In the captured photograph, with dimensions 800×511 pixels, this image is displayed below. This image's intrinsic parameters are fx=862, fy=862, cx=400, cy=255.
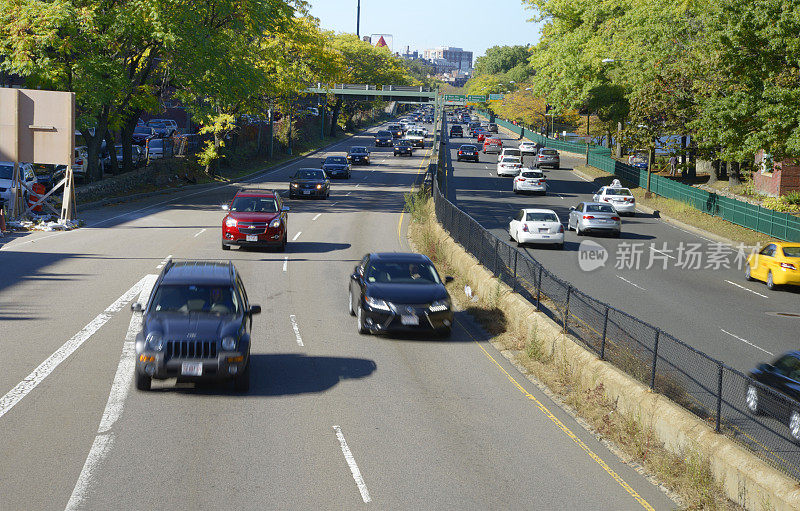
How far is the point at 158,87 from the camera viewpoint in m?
48.8

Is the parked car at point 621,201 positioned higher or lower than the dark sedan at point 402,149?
lower

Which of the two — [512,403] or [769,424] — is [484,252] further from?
[769,424]

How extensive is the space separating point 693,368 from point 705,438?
4.53 ft

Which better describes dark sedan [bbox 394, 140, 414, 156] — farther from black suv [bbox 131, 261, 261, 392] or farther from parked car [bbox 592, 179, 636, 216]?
black suv [bbox 131, 261, 261, 392]

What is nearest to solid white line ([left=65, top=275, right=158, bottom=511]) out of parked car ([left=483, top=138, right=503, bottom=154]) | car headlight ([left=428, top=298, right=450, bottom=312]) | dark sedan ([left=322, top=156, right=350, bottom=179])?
car headlight ([left=428, top=298, right=450, bottom=312])

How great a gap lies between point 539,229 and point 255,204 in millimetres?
11034

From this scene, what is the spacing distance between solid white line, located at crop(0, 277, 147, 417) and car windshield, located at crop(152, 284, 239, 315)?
7.06 feet

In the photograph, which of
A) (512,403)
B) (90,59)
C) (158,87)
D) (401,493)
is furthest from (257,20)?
(401,493)

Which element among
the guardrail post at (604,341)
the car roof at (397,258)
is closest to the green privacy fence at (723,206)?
the car roof at (397,258)

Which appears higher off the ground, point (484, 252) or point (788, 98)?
point (788, 98)

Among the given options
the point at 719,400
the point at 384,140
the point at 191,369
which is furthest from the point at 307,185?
the point at 384,140

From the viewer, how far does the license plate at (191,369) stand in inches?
476

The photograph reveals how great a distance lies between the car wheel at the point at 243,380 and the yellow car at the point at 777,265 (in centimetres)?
1994

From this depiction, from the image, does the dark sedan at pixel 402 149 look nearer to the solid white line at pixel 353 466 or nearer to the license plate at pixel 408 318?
the license plate at pixel 408 318
